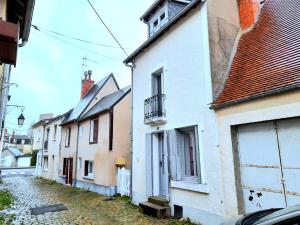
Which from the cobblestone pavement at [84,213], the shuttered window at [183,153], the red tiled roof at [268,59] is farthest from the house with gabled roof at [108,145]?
the red tiled roof at [268,59]

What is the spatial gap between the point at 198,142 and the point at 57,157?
16.9 metres

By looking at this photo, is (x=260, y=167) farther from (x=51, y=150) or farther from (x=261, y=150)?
(x=51, y=150)

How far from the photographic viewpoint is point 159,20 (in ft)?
35.8

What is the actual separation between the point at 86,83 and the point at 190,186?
16673mm

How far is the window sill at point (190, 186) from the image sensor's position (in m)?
6.79

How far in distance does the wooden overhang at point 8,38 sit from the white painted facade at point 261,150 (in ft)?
16.5

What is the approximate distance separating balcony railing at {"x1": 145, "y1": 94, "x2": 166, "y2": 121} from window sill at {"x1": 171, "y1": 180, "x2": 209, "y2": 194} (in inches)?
95.2

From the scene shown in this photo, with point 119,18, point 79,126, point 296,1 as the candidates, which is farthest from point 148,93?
point 79,126

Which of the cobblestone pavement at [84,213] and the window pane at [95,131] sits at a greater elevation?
the window pane at [95,131]

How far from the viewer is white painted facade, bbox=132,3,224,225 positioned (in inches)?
266

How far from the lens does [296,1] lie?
324 inches

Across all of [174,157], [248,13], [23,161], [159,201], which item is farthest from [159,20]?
[23,161]

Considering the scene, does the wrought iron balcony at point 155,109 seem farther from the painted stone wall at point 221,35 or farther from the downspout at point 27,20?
the downspout at point 27,20

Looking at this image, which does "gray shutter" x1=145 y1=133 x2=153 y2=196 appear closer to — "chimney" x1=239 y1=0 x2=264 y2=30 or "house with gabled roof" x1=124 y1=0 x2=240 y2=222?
"house with gabled roof" x1=124 y1=0 x2=240 y2=222
